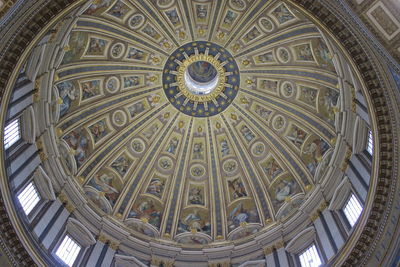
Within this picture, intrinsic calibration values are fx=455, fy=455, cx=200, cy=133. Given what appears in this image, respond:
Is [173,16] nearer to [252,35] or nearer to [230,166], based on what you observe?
[252,35]

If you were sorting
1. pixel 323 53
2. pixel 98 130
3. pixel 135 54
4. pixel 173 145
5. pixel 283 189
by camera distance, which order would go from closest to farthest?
1. pixel 323 53
2. pixel 283 189
3. pixel 98 130
4. pixel 135 54
5. pixel 173 145

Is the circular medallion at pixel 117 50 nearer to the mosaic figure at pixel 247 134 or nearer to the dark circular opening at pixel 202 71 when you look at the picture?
the dark circular opening at pixel 202 71

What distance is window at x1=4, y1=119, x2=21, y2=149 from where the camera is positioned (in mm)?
18106

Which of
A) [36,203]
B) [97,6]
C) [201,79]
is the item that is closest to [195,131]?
[201,79]

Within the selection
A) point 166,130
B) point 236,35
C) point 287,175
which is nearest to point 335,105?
point 287,175

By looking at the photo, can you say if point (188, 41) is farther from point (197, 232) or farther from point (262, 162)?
point (197, 232)

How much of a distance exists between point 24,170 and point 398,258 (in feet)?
47.7

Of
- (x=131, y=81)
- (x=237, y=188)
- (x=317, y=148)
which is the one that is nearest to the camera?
(x=317, y=148)

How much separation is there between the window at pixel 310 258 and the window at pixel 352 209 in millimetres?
2185

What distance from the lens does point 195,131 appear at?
3219 cm

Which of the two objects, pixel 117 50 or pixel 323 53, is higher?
pixel 117 50

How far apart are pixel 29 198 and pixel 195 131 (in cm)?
1497

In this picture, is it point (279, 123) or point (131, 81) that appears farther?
point (131, 81)

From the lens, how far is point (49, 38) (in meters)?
18.7
